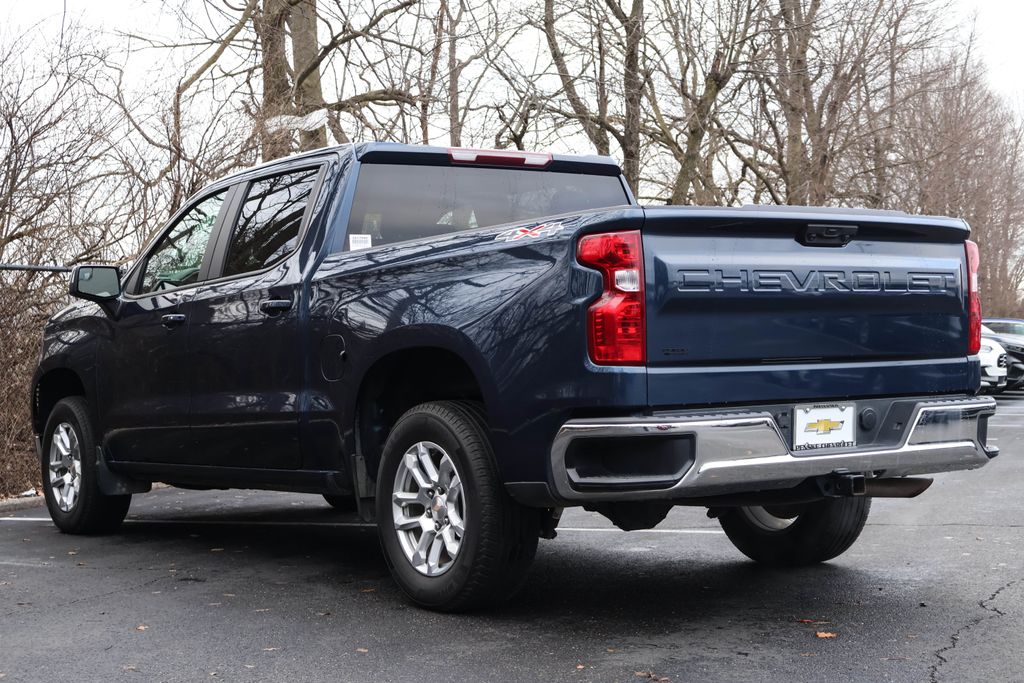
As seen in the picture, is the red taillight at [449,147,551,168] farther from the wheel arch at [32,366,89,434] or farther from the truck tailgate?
the wheel arch at [32,366,89,434]

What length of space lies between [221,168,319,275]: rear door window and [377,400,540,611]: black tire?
147cm

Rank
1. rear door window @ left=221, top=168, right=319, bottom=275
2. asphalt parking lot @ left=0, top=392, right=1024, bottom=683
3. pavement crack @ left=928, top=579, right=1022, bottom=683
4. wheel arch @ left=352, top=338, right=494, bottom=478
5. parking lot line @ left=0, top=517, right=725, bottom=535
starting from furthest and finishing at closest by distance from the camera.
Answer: parking lot line @ left=0, top=517, right=725, bottom=535 → rear door window @ left=221, top=168, right=319, bottom=275 → wheel arch @ left=352, top=338, right=494, bottom=478 → asphalt parking lot @ left=0, top=392, right=1024, bottom=683 → pavement crack @ left=928, top=579, right=1022, bottom=683

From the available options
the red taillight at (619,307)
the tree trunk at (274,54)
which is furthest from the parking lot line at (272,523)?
the tree trunk at (274,54)

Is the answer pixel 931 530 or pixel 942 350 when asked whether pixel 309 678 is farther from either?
pixel 931 530

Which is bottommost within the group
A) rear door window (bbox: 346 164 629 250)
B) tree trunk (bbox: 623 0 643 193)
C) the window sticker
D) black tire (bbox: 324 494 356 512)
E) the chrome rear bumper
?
black tire (bbox: 324 494 356 512)

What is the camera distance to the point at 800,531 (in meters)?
6.06

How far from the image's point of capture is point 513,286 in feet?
15.5

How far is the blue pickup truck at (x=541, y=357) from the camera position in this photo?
4426 mm

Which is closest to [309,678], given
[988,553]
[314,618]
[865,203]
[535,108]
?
[314,618]

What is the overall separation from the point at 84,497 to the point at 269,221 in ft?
7.52

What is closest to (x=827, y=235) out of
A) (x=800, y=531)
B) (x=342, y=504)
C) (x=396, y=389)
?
(x=800, y=531)

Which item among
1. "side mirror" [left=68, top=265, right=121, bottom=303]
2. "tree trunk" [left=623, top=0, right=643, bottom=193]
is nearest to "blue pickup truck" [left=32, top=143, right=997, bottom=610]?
"side mirror" [left=68, top=265, right=121, bottom=303]

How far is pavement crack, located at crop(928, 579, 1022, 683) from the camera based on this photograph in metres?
4.13

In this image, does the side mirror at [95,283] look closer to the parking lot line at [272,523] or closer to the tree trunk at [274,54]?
the parking lot line at [272,523]
